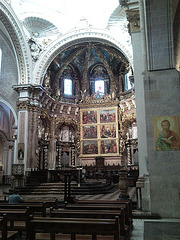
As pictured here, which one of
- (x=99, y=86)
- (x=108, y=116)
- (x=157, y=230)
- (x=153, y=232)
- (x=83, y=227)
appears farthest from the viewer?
(x=99, y=86)

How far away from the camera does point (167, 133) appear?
763 centimetres

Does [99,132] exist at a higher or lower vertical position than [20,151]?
higher

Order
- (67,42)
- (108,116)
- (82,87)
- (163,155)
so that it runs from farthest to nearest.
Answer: (82,87) < (108,116) < (67,42) < (163,155)

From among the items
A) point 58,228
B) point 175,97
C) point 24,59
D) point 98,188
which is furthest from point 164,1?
point 24,59

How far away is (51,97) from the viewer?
2394 cm

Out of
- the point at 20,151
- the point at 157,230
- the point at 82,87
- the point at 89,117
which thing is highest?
the point at 82,87

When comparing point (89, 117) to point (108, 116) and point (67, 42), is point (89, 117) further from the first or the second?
point (67, 42)

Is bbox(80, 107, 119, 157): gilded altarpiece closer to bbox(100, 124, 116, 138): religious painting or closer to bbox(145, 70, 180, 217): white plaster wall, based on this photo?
bbox(100, 124, 116, 138): religious painting

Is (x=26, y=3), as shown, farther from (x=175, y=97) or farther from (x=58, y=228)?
(x=58, y=228)

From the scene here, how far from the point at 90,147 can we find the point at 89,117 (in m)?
3.20

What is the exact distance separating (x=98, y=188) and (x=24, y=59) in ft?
41.2

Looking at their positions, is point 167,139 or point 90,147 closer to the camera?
point 167,139

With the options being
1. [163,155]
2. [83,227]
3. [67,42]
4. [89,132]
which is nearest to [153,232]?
[83,227]

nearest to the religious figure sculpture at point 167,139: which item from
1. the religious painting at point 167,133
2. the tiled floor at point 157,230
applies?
the religious painting at point 167,133
